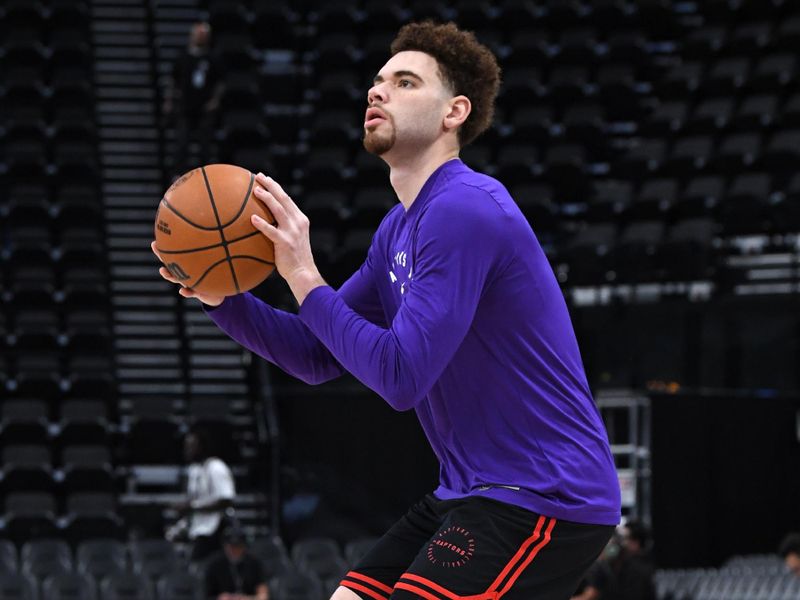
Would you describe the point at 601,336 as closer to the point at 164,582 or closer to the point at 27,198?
the point at 164,582

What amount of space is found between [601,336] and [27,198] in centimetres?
669

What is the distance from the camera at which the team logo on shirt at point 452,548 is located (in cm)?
322

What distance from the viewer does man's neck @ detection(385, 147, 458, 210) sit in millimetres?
3561

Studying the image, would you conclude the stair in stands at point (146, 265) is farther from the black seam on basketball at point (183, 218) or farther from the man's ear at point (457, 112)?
the man's ear at point (457, 112)

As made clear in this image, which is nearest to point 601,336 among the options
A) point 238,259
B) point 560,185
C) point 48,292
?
point 560,185

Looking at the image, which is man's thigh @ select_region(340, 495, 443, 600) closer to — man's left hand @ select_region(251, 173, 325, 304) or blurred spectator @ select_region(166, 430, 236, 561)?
man's left hand @ select_region(251, 173, 325, 304)

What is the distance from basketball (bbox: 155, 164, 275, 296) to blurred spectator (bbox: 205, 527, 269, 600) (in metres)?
7.10

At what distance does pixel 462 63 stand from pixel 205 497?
840cm

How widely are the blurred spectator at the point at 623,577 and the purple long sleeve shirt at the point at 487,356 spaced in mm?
6827

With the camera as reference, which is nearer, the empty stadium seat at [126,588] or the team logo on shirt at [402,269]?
the team logo on shirt at [402,269]

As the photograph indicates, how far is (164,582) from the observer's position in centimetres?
1059

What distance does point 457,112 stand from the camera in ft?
11.7

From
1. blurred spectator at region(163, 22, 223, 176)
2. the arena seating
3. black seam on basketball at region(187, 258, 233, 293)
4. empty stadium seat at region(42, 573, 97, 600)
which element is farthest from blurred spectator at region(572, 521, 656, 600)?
blurred spectator at region(163, 22, 223, 176)

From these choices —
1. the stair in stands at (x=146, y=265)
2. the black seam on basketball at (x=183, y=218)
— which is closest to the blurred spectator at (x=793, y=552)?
the stair in stands at (x=146, y=265)
